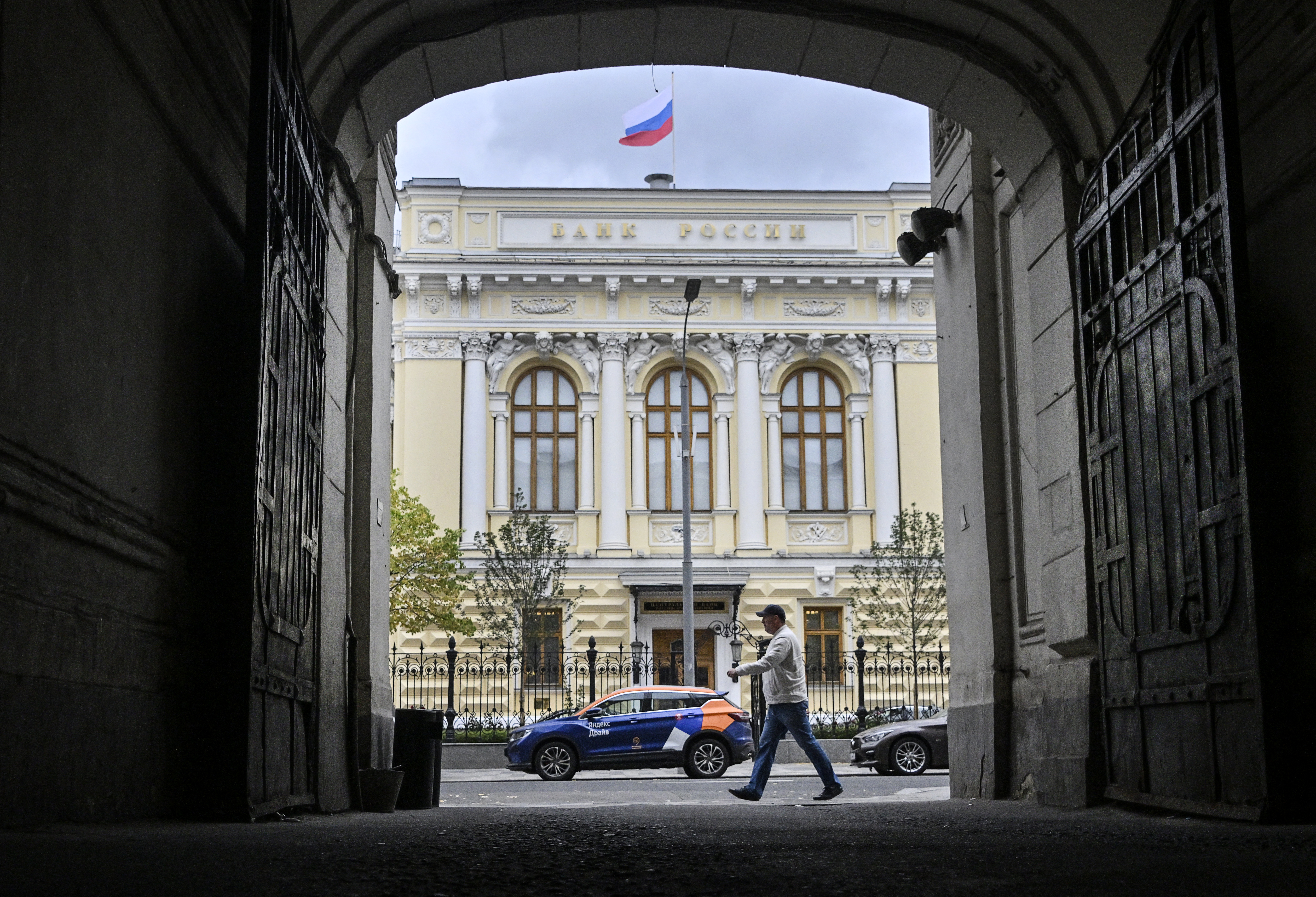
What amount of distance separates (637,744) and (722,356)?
60.9ft

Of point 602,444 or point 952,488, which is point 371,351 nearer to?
point 952,488

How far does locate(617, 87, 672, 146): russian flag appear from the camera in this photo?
34.1 metres

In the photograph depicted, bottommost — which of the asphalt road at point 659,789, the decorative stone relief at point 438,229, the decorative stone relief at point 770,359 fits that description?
the asphalt road at point 659,789

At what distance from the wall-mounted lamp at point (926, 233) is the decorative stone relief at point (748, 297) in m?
27.1

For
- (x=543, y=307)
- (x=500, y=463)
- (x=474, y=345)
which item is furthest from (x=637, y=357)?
(x=500, y=463)

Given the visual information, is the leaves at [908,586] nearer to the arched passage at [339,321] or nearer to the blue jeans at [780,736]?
the blue jeans at [780,736]

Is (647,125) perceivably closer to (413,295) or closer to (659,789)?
(413,295)

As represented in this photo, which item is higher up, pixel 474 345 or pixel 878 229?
pixel 878 229

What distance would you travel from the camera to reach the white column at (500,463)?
3938cm

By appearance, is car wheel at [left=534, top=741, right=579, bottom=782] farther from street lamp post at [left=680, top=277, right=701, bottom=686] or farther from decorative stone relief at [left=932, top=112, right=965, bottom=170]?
decorative stone relief at [left=932, top=112, right=965, bottom=170]

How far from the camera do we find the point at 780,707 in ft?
39.3

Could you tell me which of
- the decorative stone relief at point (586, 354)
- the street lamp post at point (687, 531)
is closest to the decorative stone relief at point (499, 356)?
the decorative stone relief at point (586, 354)

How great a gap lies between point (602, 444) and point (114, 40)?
110 feet

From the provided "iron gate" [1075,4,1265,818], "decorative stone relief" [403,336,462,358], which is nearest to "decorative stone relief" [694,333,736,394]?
"decorative stone relief" [403,336,462,358]
